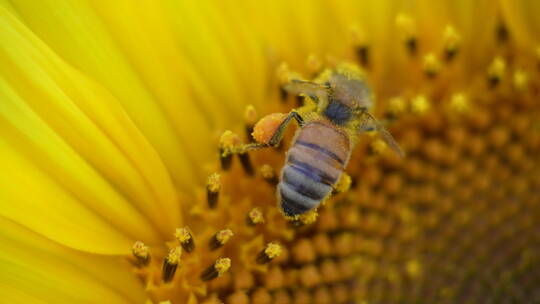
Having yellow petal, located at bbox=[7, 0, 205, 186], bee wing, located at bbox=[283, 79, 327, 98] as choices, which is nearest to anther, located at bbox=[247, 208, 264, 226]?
yellow petal, located at bbox=[7, 0, 205, 186]

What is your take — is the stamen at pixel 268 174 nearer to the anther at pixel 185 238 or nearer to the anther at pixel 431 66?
the anther at pixel 185 238

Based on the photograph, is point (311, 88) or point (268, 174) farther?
point (268, 174)

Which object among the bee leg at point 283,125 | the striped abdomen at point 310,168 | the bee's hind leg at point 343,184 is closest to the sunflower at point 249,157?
the bee's hind leg at point 343,184

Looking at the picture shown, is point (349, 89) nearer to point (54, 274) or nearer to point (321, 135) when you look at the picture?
point (321, 135)

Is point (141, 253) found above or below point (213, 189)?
below

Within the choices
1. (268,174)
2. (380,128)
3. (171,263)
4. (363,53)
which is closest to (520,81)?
(363,53)

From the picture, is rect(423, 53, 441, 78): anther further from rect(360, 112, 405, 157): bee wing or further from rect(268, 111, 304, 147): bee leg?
rect(268, 111, 304, 147): bee leg
